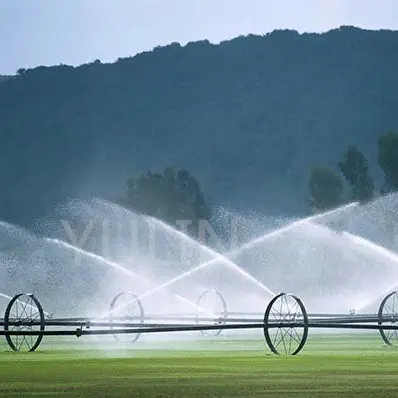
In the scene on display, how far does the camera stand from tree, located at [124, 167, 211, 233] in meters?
136

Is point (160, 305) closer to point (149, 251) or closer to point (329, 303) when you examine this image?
point (329, 303)

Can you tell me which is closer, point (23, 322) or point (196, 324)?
point (23, 322)

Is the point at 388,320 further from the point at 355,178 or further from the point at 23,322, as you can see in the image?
the point at 355,178

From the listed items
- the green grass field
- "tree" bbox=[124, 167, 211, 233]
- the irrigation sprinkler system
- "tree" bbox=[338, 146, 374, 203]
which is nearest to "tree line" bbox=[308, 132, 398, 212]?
"tree" bbox=[338, 146, 374, 203]

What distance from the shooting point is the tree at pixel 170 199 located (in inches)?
5349

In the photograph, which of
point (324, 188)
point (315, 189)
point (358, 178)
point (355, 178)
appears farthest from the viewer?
point (315, 189)

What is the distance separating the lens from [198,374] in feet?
77.4

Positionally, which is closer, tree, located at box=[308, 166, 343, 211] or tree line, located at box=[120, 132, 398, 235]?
tree line, located at box=[120, 132, 398, 235]

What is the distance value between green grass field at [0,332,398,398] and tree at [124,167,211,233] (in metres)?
102

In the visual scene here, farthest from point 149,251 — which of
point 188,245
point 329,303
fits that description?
point 329,303

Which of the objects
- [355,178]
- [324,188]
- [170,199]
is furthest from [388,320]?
[170,199]

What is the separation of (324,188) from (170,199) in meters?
16.6

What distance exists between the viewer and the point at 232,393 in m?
19.5

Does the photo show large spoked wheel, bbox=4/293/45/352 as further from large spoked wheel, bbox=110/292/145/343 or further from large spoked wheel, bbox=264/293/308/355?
large spoked wheel, bbox=264/293/308/355
